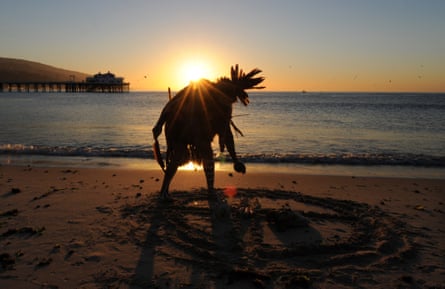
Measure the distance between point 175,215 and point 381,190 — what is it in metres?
5.45

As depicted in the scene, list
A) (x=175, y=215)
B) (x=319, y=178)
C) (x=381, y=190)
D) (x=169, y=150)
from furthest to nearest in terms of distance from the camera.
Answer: (x=319, y=178)
(x=381, y=190)
(x=169, y=150)
(x=175, y=215)

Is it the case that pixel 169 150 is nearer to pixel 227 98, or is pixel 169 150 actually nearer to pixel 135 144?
pixel 227 98

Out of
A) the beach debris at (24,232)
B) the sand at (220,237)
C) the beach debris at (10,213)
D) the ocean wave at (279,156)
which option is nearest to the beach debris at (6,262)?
the sand at (220,237)

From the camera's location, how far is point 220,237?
5.66 metres

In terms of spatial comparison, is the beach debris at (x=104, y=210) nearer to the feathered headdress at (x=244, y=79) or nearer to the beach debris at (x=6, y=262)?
the beach debris at (x=6, y=262)

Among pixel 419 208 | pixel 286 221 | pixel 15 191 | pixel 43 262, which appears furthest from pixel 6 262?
pixel 419 208

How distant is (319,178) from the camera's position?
35.4 ft

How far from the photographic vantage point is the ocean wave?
46.4 feet

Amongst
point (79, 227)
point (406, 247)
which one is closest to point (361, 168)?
point (406, 247)

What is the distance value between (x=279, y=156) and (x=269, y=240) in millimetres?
9592

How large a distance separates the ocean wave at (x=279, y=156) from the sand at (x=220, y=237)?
4.85 m

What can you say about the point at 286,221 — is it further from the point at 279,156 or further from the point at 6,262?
the point at 279,156

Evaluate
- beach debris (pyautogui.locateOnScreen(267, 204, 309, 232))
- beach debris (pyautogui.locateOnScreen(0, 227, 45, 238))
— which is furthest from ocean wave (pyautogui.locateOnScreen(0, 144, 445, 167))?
beach debris (pyautogui.locateOnScreen(0, 227, 45, 238))

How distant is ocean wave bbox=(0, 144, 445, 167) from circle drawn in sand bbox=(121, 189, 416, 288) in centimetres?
669
